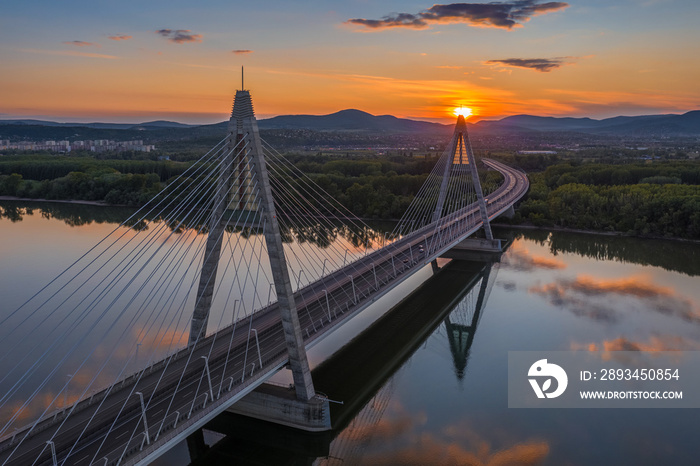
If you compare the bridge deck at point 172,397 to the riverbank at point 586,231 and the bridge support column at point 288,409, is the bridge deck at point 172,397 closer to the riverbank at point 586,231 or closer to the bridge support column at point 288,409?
the bridge support column at point 288,409

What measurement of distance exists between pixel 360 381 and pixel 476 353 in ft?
22.2

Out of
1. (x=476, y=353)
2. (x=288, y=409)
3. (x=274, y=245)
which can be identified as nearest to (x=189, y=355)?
(x=288, y=409)

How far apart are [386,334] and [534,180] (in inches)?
2433

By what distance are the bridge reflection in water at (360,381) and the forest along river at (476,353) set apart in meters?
0.06

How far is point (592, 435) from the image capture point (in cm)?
1911

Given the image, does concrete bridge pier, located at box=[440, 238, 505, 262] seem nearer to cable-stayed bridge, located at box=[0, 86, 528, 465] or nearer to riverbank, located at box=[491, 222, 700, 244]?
riverbank, located at box=[491, 222, 700, 244]

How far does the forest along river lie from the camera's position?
18266mm

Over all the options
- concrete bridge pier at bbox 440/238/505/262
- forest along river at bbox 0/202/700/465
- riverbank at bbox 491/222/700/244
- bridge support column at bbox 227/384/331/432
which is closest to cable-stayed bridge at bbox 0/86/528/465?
bridge support column at bbox 227/384/331/432

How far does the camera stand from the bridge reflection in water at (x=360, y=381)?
712 inches

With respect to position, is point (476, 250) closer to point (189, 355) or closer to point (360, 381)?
point (360, 381)

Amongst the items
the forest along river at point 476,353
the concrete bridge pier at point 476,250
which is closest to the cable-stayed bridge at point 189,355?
the forest along river at point 476,353

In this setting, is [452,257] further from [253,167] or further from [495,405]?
[253,167]

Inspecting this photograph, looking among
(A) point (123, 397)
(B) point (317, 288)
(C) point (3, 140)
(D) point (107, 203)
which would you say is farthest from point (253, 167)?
(C) point (3, 140)

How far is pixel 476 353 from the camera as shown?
26625 millimetres
